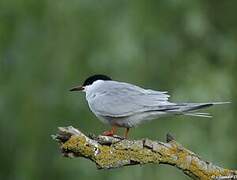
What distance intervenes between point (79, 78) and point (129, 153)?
3.31 m

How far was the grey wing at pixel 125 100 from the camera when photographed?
202 inches

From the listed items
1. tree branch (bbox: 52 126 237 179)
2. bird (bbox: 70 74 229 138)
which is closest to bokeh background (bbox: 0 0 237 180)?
bird (bbox: 70 74 229 138)

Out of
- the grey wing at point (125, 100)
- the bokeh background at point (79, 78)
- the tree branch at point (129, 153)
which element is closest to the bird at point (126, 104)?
the grey wing at point (125, 100)

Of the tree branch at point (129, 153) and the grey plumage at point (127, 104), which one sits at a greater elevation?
the grey plumage at point (127, 104)

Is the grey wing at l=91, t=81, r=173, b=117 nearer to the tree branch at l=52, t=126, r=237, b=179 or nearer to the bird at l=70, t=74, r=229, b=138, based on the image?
the bird at l=70, t=74, r=229, b=138

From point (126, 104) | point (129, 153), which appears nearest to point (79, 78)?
point (126, 104)

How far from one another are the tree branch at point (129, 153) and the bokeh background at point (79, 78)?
10.1ft

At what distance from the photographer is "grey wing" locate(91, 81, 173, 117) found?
5141 millimetres

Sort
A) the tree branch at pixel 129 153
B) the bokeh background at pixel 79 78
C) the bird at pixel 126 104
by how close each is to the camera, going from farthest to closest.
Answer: the bokeh background at pixel 79 78, the bird at pixel 126 104, the tree branch at pixel 129 153

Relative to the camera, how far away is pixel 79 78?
7691mm

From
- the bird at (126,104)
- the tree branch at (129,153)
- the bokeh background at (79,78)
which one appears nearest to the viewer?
the tree branch at (129,153)

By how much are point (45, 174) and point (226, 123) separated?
5.63ft

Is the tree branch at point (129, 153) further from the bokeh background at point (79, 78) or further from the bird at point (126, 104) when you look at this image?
the bokeh background at point (79, 78)

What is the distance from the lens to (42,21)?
7914mm
